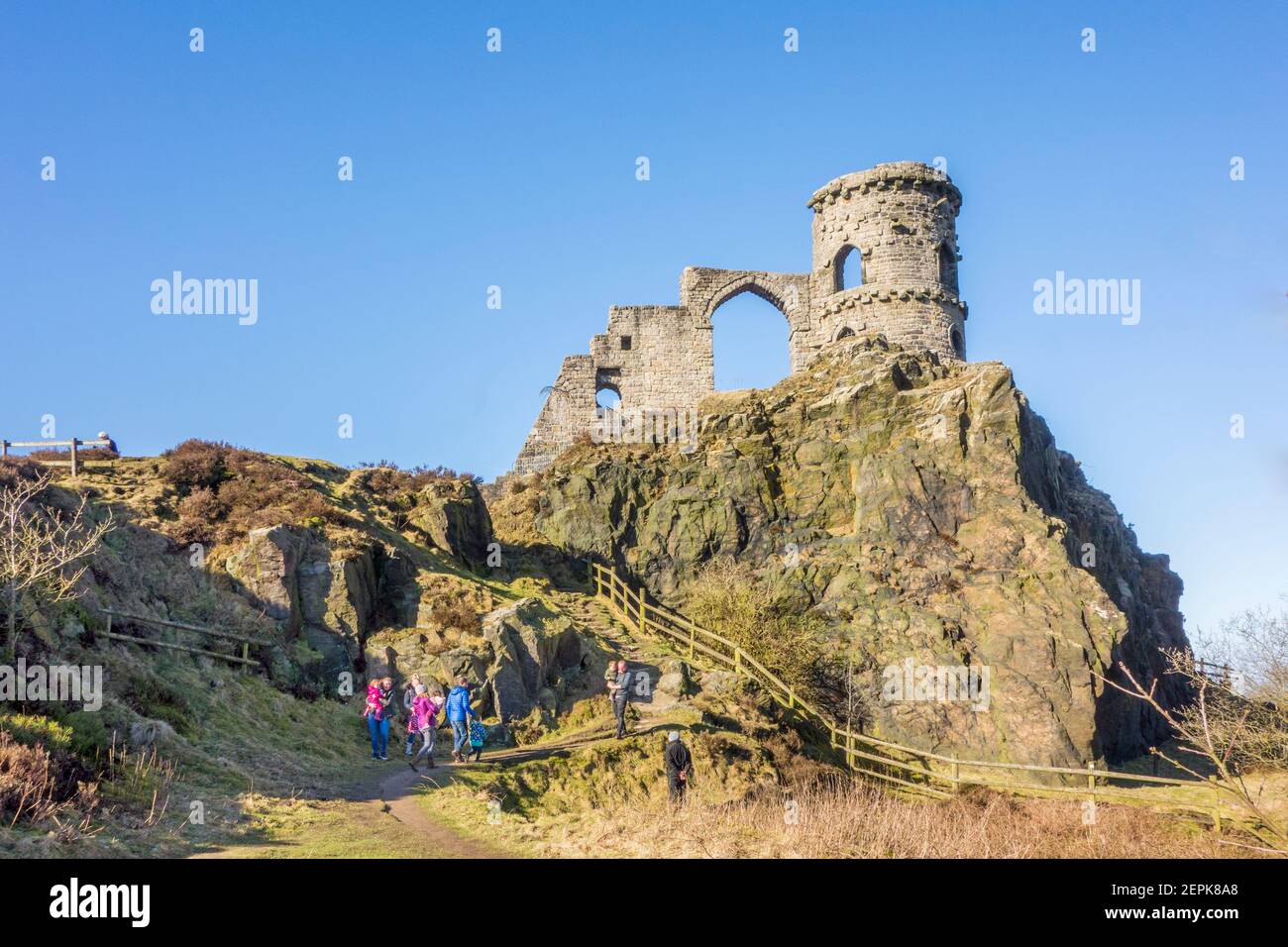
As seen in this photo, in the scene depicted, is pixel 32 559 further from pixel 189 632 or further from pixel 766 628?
pixel 766 628

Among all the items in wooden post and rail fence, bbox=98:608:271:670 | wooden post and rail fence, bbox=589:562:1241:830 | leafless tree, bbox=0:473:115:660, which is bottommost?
wooden post and rail fence, bbox=589:562:1241:830

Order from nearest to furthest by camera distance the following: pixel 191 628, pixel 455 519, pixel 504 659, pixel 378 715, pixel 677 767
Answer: pixel 677 767, pixel 378 715, pixel 191 628, pixel 504 659, pixel 455 519

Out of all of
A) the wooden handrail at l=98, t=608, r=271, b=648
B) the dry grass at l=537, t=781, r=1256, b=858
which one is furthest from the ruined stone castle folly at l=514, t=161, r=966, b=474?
the dry grass at l=537, t=781, r=1256, b=858

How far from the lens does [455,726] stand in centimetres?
2103

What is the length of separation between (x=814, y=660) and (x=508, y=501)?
53.1 feet

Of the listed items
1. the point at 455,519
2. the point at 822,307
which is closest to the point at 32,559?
the point at 455,519

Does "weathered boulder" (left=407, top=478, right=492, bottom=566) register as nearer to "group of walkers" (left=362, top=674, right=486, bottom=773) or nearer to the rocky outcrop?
the rocky outcrop

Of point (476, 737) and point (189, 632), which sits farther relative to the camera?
point (189, 632)

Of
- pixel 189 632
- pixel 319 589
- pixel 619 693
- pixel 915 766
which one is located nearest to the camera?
pixel 619 693

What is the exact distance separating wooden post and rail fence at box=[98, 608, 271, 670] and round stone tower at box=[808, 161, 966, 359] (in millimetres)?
30340

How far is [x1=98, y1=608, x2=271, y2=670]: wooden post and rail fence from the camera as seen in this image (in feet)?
73.6

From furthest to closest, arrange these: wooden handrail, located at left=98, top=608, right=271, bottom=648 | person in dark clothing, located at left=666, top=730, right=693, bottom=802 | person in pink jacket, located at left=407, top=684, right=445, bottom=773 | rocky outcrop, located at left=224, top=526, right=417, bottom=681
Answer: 1. rocky outcrop, located at left=224, top=526, right=417, bottom=681
2. wooden handrail, located at left=98, top=608, right=271, bottom=648
3. person in pink jacket, located at left=407, top=684, right=445, bottom=773
4. person in dark clothing, located at left=666, top=730, right=693, bottom=802

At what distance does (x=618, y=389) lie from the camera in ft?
160

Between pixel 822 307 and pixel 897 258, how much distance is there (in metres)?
4.04
